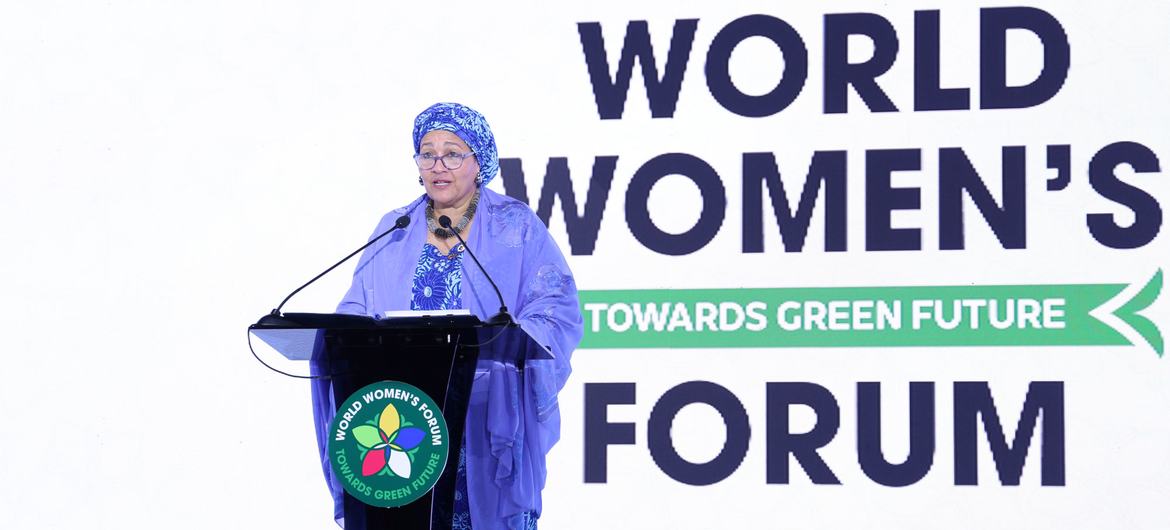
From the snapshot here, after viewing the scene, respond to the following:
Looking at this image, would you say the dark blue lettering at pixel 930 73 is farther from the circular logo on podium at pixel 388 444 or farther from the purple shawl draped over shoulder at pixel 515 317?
the circular logo on podium at pixel 388 444

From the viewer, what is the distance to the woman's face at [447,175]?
331 centimetres

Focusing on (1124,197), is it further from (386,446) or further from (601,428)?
(386,446)

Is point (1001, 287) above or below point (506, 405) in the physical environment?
above

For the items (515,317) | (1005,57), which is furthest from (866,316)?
(515,317)

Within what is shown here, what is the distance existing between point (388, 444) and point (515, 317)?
0.62m

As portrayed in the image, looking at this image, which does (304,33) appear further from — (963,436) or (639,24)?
(963,436)

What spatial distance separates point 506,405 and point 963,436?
1.65 m

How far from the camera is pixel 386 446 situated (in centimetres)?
262

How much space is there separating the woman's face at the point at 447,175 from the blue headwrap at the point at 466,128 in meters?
0.01

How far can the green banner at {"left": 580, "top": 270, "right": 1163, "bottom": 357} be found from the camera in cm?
408

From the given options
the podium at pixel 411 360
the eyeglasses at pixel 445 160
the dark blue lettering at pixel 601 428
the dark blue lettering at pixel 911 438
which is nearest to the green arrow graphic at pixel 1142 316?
the dark blue lettering at pixel 911 438

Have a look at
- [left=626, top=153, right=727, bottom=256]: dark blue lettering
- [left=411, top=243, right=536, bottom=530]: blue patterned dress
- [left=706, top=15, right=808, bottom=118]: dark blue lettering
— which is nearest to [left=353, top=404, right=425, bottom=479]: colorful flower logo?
[left=411, top=243, right=536, bottom=530]: blue patterned dress

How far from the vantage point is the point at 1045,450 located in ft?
13.3

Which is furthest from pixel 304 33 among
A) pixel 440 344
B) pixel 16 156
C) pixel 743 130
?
pixel 440 344
